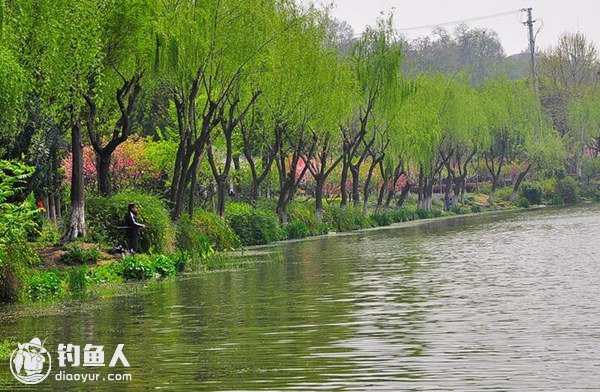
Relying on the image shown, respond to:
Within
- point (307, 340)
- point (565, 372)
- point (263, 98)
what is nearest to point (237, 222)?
point (263, 98)

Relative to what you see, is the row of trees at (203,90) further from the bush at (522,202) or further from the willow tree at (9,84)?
the bush at (522,202)

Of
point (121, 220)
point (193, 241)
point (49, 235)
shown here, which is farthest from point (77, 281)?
point (193, 241)

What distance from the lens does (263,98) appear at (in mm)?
51250

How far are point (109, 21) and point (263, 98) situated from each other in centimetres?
1885

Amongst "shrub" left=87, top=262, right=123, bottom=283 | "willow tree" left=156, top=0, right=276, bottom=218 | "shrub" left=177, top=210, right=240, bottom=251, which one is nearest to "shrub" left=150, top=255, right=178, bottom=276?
"shrub" left=87, top=262, right=123, bottom=283

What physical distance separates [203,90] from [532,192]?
2151 inches

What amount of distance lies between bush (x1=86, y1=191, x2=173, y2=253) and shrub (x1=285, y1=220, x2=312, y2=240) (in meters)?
19.4

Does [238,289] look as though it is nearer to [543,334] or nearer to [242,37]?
[543,334]

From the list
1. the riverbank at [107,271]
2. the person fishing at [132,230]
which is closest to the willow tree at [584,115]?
the riverbank at [107,271]

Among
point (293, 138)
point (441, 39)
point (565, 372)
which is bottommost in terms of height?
point (565, 372)

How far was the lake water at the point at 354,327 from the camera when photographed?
13.4 meters

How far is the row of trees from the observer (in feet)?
94.5

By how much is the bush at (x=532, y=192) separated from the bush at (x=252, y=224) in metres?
51.5

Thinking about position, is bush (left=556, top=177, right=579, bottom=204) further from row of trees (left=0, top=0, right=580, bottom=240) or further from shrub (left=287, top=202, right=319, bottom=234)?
shrub (left=287, top=202, right=319, bottom=234)
